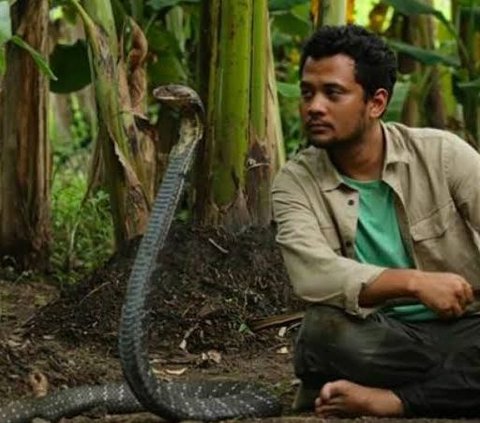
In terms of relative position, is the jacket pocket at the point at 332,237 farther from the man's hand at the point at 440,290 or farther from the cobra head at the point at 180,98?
the cobra head at the point at 180,98

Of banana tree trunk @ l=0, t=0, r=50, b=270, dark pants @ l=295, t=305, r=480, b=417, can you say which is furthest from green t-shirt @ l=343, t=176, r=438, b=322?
banana tree trunk @ l=0, t=0, r=50, b=270

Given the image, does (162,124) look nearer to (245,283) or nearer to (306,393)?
(245,283)

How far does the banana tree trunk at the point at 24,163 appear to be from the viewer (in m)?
7.94

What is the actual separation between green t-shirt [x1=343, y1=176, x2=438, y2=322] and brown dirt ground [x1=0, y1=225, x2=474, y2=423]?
1.28 metres

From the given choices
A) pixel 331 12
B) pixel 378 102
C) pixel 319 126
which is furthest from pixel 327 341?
pixel 331 12

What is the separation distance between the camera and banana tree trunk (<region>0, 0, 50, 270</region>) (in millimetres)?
7941

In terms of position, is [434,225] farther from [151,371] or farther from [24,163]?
[24,163]

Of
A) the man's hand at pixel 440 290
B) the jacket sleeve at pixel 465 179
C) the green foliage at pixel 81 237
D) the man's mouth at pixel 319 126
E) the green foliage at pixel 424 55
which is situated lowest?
the green foliage at pixel 81 237

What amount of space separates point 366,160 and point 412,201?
21 cm

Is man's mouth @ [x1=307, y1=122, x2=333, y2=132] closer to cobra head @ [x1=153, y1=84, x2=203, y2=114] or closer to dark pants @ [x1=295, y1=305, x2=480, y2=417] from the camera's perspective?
cobra head @ [x1=153, y1=84, x2=203, y2=114]

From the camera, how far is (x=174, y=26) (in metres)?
9.38

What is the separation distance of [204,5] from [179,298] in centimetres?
149

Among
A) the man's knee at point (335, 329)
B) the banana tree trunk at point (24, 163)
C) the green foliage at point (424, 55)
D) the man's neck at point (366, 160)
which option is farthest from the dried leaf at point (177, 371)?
the green foliage at point (424, 55)

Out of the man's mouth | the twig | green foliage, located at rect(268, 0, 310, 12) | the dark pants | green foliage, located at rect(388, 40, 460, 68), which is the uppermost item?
green foliage, located at rect(268, 0, 310, 12)
